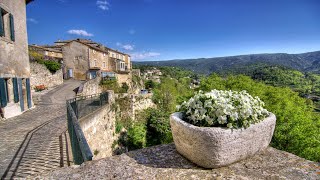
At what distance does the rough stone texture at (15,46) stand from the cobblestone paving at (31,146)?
2780mm

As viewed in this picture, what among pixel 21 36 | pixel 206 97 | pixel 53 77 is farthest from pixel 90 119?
pixel 53 77

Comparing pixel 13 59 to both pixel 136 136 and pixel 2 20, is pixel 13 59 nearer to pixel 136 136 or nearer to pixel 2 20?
pixel 2 20

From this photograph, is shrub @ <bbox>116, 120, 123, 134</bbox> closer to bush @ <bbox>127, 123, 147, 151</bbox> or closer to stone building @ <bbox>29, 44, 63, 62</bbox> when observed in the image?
bush @ <bbox>127, 123, 147, 151</bbox>

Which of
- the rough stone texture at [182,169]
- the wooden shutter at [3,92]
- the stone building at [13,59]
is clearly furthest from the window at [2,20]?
the rough stone texture at [182,169]

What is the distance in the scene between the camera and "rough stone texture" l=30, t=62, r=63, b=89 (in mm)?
20889

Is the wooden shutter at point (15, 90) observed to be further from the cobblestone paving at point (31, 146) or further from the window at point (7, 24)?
the window at point (7, 24)

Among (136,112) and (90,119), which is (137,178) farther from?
A: (136,112)

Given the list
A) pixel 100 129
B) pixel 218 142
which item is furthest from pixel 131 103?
pixel 218 142

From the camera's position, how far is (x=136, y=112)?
1980 cm

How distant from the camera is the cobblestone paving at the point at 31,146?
4721 millimetres

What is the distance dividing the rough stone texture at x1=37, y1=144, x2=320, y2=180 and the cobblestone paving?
10.3 ft

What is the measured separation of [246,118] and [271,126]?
47 centimetres

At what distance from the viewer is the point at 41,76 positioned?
21.8m

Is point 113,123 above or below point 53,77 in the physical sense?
below
